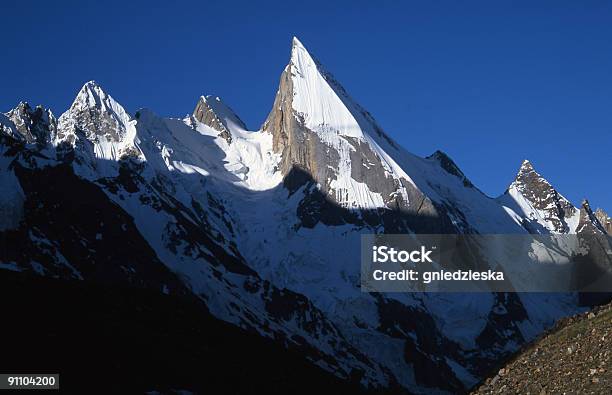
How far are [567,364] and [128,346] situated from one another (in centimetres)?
8975

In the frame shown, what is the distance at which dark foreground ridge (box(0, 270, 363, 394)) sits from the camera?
98.4m

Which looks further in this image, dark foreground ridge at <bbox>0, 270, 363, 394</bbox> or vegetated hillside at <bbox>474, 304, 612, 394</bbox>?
dark foreground ridge at <bbox>0, 270, 363, 394</bbox>

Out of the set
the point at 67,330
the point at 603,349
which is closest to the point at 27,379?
the point at 67,330

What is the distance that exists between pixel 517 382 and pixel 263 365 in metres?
125

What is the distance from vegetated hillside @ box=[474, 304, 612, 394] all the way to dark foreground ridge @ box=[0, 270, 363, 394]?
182 ft

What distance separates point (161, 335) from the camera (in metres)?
138

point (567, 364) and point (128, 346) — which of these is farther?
point (128, 346)

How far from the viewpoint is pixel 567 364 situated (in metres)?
35.6

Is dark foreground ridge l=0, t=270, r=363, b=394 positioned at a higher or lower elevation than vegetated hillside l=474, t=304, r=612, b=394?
higher

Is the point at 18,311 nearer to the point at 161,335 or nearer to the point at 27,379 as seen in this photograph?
the point at 161,335

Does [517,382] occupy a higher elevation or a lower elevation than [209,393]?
lower

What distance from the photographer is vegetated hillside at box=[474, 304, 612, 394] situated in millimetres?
33125

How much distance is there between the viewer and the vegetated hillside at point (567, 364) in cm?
3312

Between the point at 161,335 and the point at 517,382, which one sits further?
the point at 161,335
